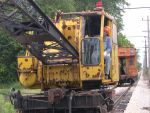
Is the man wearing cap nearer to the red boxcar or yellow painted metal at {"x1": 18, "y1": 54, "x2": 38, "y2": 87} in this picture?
yellow painted metal at {"x1": 18, "y1": 54, "x2": 38, "y2": 87}

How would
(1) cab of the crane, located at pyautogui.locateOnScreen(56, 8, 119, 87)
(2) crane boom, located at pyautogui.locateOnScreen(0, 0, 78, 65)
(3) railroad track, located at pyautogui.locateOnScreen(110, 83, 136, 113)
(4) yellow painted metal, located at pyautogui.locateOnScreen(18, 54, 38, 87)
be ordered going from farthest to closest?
(3) railroad track, located at pyautogui.locateOnScreen(110, 83, 136, 113) → (4) yellow painted metal, located at pyautogui.locateOnScreen(18, 54, 38, 87) → (1) cab of the crane, located at pyautogui.locateOnScreen(56, 8, 119, 87) → (2) crane boom, located at pyautogui.locateOnScreen(0, 0, 78, 65)

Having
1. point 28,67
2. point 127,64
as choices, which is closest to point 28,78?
point 28,67

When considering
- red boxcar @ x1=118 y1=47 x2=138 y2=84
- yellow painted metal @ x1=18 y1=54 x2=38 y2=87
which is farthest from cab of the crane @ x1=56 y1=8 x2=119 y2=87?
red boxcar @ x1=118 y1=47 x2=138 y2=84

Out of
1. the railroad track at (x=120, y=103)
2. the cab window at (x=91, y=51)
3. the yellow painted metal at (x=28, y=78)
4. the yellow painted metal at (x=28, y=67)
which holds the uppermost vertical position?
the cab window at (x=91, y=51)

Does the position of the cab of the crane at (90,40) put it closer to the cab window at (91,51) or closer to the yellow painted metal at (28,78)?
the cab window at (91,51)

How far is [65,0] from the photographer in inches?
1674

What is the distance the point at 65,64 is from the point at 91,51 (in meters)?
0.82

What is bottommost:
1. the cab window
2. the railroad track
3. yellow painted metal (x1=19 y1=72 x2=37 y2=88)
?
the railroad track

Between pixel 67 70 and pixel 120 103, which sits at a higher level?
pixel 67 70

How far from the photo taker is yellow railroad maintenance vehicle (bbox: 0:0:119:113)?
13875mm

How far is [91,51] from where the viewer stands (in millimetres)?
14898

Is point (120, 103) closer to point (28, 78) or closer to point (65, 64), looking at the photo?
point (28, 78)

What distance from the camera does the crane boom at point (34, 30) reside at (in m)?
12.6

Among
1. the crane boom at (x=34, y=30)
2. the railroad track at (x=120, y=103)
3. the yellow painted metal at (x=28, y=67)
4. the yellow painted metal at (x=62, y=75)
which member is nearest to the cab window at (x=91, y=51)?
the crane boom at (x=34, y=30)
